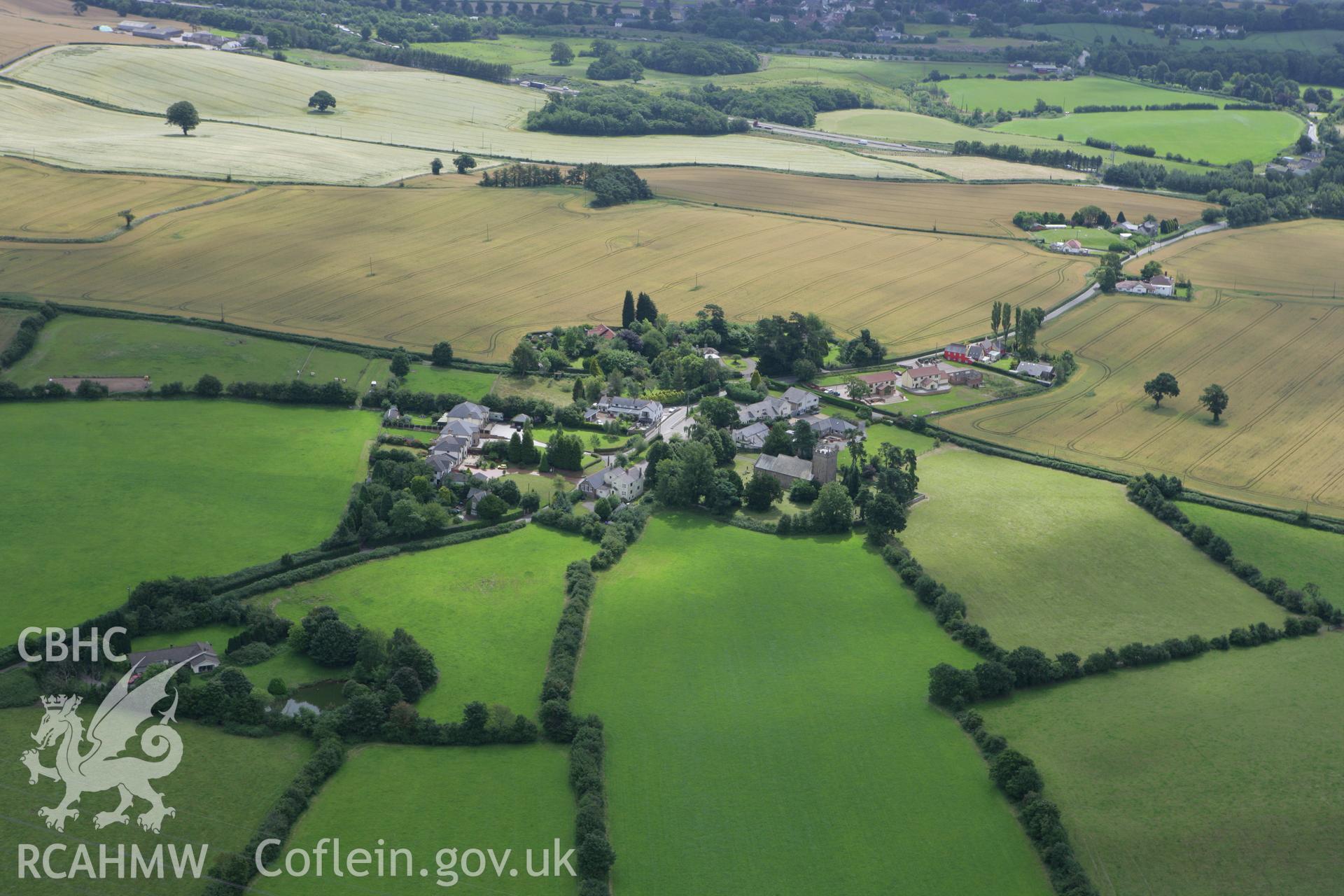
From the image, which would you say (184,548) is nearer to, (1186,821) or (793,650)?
(793,650)

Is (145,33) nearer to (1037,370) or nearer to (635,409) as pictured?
(635,409)

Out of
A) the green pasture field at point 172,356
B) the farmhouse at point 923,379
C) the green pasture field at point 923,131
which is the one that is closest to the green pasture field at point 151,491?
the green pasture field at point 172,356

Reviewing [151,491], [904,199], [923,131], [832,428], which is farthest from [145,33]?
[832,428]

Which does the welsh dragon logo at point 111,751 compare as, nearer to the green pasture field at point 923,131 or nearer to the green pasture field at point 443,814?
the green pasture field at point 443,814

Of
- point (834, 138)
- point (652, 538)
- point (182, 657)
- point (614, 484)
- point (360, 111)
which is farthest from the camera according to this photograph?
point (834, 138)

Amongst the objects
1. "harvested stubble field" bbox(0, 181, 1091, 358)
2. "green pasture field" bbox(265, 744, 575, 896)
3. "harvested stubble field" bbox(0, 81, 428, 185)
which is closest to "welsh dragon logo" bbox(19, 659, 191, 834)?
"green pasture field" bbox(265, 744, 575, 896)
